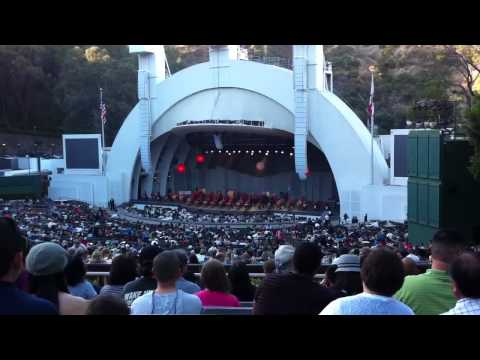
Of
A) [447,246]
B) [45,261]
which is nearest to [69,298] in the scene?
[45,261]

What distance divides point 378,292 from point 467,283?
453 mm

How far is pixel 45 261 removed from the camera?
361 cm

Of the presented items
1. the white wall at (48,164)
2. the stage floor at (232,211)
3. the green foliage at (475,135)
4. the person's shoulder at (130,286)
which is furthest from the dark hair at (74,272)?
the white wall at (48,164)

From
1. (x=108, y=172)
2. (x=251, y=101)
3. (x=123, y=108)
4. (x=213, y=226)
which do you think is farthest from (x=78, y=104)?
(x=213, y=226)

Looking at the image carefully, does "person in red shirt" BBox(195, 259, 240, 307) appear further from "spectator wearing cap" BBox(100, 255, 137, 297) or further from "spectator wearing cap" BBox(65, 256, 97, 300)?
"spectator wearing cap" BBox(65, 256, 97, 300)

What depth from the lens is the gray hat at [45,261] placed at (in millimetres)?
3594

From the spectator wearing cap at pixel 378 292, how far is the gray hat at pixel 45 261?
1621 mm

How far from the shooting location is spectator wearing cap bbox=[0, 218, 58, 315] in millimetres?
2598

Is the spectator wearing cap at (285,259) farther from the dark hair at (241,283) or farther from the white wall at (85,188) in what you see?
the white wall at (85,188)

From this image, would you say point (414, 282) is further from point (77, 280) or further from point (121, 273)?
point (77, 280)

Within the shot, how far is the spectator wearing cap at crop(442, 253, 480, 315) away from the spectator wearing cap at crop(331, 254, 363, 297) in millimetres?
1326
